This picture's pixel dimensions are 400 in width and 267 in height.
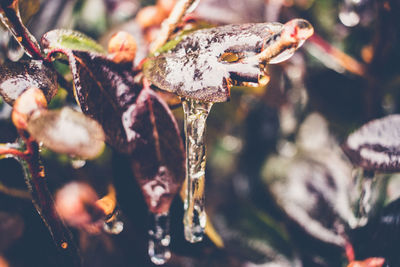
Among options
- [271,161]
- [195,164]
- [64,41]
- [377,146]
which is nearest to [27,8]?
[64,41]

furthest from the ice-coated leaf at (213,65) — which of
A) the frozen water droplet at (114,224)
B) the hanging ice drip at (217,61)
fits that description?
the frozen water droplet at (114,224)

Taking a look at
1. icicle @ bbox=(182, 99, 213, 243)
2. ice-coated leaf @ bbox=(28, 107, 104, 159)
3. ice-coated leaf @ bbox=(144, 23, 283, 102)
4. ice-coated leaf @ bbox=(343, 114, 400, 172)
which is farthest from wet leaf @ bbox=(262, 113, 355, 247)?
ice-coated leaf @ bbox=(28, 107, 104, 159)

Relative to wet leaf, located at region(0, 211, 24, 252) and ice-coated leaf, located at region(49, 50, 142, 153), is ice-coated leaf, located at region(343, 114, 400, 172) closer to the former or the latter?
ice-coated leaf, located at region(49, 50, 142, 153)

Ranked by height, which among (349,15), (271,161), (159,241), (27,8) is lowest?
(271,161)

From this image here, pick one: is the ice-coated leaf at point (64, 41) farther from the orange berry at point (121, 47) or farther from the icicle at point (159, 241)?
the icicle at point (159, 241)

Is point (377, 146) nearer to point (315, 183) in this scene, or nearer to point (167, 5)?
point (315, 183)

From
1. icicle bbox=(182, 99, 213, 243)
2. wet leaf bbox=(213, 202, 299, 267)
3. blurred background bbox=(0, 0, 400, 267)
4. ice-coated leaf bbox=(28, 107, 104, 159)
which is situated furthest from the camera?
wet leaf bbox=(213, 202, 299, 267)
